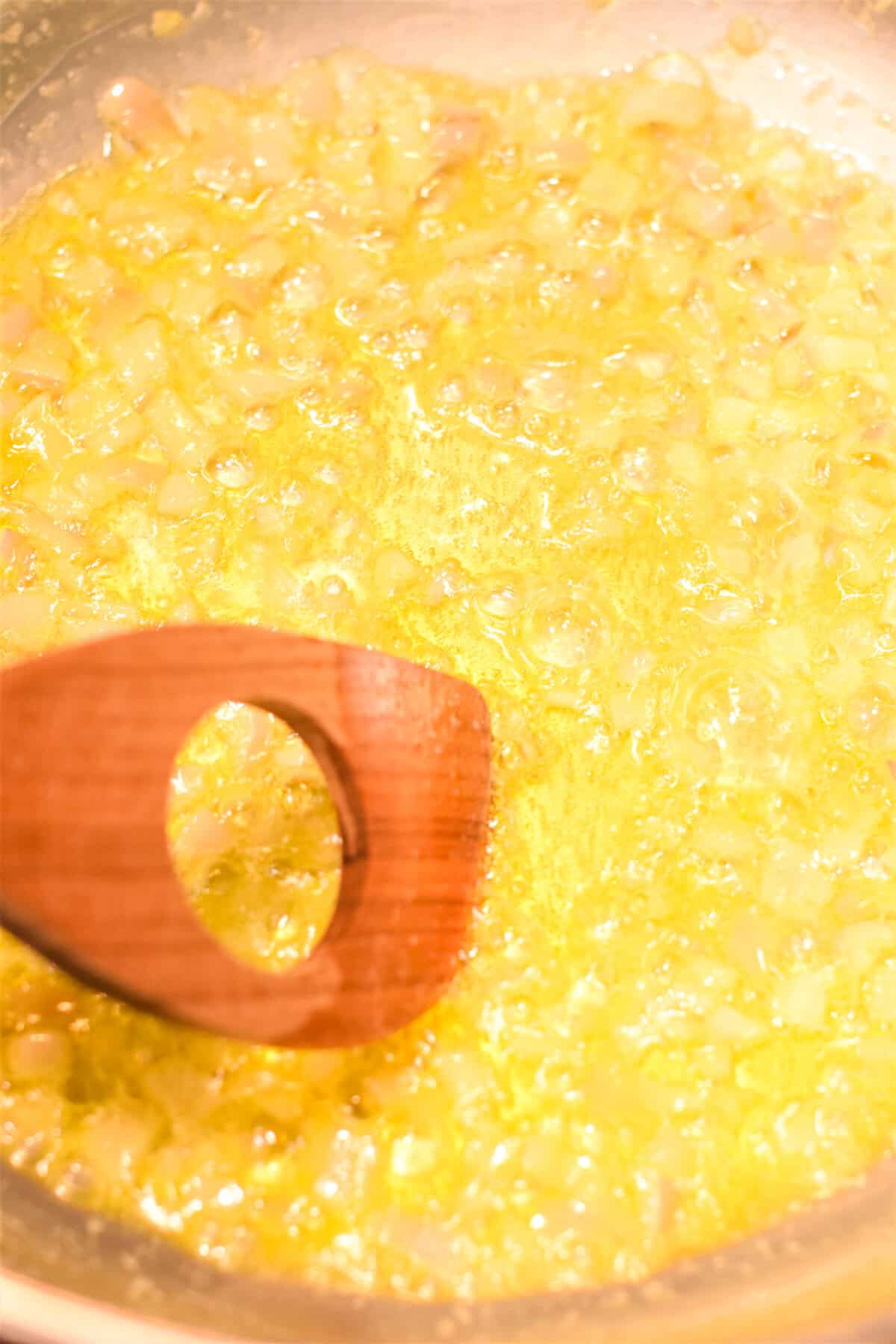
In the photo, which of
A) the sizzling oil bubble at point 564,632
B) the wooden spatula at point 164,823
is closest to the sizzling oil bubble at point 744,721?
the sizzling oil bubble at point 564,632

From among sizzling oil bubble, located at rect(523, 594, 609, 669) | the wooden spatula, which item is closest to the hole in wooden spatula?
the wooden spatula

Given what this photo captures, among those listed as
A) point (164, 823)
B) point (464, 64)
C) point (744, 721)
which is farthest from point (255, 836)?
point (464, 64)

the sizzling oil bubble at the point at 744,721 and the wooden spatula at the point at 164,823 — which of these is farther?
the sizzling oil bubble at the point at 744,721

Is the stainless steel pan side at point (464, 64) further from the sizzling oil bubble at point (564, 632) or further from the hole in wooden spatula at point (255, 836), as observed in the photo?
the sizzling oil bubble at point (564, 632)

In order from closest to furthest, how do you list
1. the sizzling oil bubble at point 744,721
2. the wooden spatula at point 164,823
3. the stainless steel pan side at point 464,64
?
the wooden spatula at point 164,823 < the stainless steel pan side at point 464,64 < the sizzling oil bubble at point 744,721

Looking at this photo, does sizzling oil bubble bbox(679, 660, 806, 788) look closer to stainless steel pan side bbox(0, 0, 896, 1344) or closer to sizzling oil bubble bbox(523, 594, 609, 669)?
sizzling oil bubble bbox(523, 594, 609, 669)

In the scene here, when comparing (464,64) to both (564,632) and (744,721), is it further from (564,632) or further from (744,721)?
(744,721)
